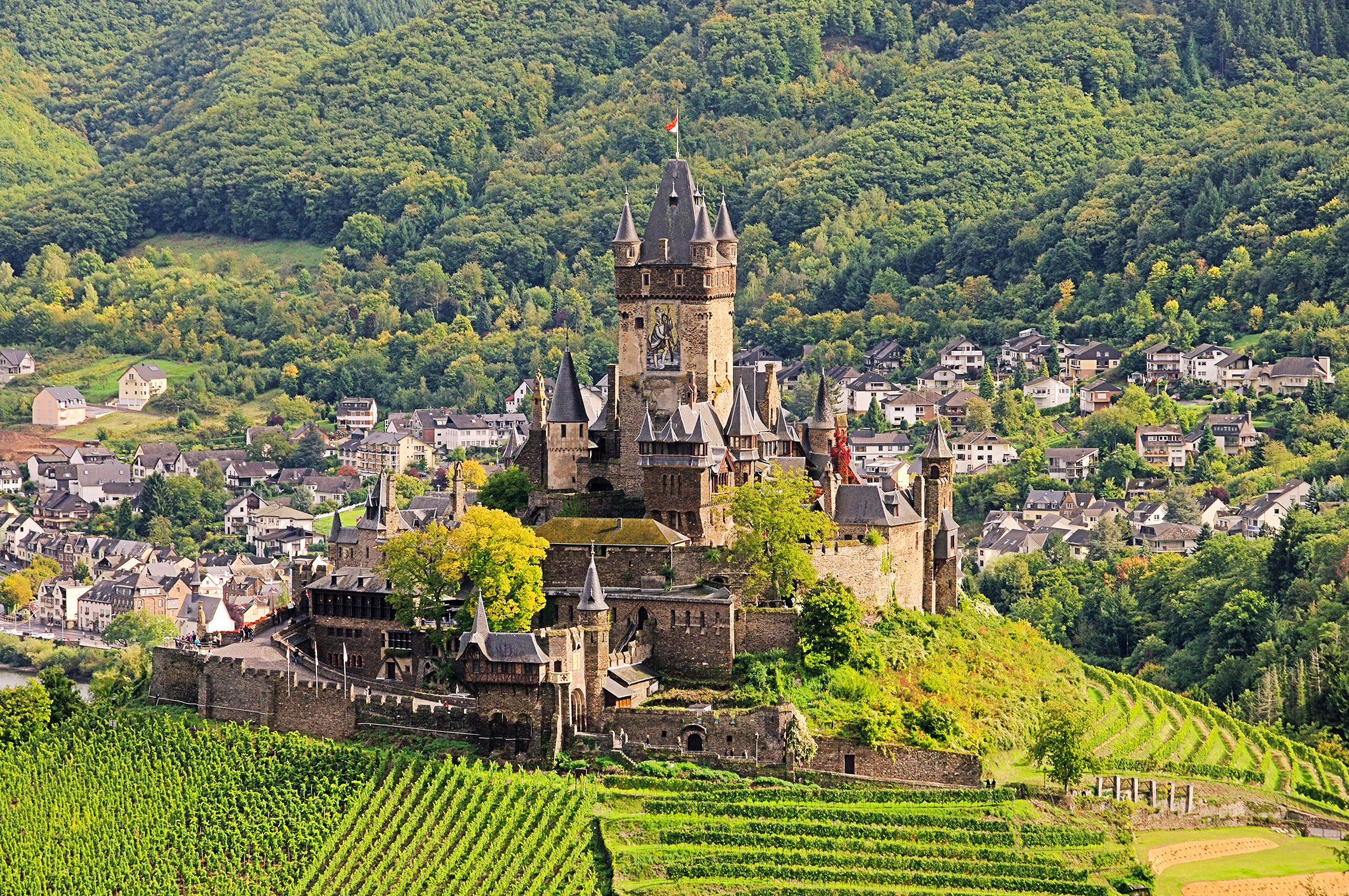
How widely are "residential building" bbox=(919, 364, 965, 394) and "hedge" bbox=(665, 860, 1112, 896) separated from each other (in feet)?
295

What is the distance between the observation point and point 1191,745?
91.8 m

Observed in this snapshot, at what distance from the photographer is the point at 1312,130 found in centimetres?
18425

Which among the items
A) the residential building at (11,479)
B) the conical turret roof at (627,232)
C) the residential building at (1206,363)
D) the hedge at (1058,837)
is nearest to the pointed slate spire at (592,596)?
the conical turret roof at (627,232)

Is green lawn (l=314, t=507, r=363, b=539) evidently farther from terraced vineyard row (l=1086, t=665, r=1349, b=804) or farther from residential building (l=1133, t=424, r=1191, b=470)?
terraced vineyard row (l=1086, t=665, r=1349, b=804)

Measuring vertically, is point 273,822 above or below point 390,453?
below

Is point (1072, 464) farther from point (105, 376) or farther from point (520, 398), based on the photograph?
point (105, 376)

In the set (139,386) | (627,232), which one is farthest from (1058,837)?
(139,386)

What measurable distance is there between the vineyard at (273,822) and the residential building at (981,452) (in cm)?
7093

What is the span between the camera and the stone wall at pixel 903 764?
80500 millimetres

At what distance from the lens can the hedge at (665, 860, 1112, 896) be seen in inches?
2948

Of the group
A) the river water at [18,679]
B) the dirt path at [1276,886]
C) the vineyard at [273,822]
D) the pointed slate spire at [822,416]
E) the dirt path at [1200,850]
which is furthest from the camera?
the river water at [18,679]

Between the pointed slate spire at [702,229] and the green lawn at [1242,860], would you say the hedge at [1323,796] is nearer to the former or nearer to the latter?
the green lawn at [1242,860]

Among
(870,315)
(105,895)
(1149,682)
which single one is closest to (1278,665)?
(1149,682)

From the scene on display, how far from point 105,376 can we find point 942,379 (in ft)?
216
